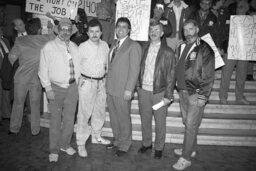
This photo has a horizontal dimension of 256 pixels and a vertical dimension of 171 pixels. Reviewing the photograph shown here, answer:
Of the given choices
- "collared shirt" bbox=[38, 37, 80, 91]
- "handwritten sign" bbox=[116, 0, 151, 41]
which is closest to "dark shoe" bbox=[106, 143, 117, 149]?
"collared shirt" bbox=[38, 37, 80, 91]

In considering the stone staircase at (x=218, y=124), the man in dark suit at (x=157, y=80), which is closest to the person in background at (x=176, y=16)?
the stone staircase at (x=218, y=124)

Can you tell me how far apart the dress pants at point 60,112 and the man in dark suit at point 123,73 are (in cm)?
64

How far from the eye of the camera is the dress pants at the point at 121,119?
414 cm

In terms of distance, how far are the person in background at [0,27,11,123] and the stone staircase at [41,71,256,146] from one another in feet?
3.34

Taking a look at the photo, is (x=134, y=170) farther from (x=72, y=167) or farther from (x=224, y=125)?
(x=224, y=125)

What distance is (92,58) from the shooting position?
13.2 feet

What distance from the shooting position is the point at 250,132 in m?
5.09

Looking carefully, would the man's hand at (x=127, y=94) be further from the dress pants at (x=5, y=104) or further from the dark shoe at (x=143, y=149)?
the dress pants at (x=5, y=104)

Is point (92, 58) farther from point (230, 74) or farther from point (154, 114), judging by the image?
point (230, 74)

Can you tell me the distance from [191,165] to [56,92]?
2.54m

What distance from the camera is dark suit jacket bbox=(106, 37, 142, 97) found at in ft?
13.0

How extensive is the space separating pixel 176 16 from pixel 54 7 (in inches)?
112

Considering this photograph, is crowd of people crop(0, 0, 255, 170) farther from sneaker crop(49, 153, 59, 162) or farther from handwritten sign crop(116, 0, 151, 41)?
handwritten sign crop(116, 0, 151, 41)

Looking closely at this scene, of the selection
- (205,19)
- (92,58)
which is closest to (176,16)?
(205,19)
